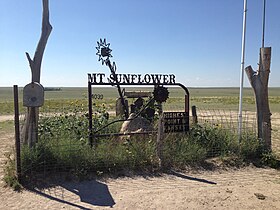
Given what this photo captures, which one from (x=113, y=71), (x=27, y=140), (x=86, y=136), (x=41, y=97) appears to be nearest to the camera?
(x=41, y=97)

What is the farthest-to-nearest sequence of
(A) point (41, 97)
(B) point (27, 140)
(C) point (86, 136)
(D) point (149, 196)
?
1. (C) point (86, 136)
2. (B) point (27, 140)
3. (A) point (41, 97)
4. (D) point (149, 196)

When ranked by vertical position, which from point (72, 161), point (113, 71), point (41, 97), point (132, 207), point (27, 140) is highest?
point (113, 71)

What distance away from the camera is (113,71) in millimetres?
7285

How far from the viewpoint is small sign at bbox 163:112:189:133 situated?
6.90 m

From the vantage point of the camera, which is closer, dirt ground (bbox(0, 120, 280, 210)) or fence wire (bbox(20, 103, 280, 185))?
dirt ground (bbox(0, 120, 280, 210))

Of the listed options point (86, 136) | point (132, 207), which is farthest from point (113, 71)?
point (132, 207)

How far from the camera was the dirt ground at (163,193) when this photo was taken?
4312mm

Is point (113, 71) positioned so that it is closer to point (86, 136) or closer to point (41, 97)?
point (86, 136)

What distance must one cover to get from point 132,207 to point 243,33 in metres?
5.06

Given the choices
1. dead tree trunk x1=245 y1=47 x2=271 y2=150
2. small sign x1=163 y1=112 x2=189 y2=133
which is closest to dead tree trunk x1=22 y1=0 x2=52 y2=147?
small sign x1=163 y1=112 x2=189 y2=133

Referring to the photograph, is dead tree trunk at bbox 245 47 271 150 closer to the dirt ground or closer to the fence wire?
the fence wire

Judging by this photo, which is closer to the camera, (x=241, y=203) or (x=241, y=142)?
(x=241, y=203)

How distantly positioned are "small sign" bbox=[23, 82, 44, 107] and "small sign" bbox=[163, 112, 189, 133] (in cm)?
301

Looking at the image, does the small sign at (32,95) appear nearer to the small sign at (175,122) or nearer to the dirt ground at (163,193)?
the dirt ground at (163,193)
